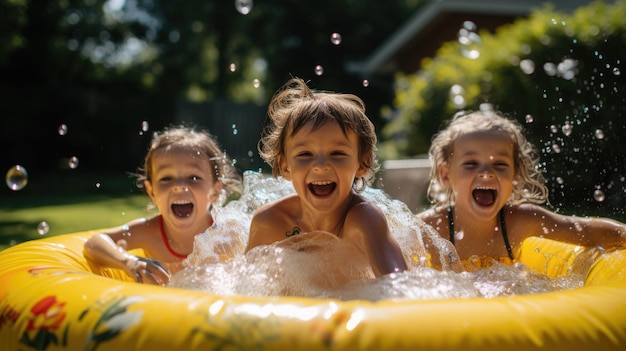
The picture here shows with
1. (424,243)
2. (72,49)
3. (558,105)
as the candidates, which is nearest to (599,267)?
(424,243)

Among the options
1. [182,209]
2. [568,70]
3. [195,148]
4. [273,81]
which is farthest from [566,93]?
[273,81]

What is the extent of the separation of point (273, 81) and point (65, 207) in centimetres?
1962

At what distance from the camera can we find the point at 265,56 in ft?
89.0

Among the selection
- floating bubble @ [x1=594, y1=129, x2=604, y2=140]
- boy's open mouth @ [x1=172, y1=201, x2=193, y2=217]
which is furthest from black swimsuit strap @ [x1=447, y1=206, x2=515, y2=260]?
floating bubble @ [x1=594, y1=129, x2=604, y2=140]

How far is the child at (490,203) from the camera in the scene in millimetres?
2994

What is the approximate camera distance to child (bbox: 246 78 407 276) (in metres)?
2.33

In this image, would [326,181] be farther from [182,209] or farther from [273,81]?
[273,81]

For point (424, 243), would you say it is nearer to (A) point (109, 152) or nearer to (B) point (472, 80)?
(B) point (472, 80)

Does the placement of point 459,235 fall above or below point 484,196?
below

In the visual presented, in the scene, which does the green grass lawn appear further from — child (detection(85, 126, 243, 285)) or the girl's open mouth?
the girl's open mouth

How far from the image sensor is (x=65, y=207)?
7.36 metres

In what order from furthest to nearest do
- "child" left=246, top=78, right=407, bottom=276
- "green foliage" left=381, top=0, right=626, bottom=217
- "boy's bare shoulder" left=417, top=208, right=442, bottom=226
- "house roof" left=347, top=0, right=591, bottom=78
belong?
1. "house roof" left=347, top=0, right=591, bottom=78
2. "green foliage" left=381, top=0, right=626, bottom=217
3. "boy's bare shoulder" left=417, top=208, right=442, bottom=226
4. "child" left=246, top=78, right=407, bottom=276

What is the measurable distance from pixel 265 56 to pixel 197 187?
24.6 metres

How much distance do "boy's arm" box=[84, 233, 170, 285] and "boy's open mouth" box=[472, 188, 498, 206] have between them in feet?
4.86
